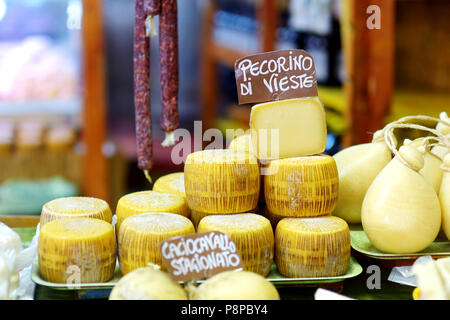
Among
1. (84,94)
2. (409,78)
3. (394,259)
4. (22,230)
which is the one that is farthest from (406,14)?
(22,230)

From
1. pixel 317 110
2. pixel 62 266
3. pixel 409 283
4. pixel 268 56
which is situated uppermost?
pixel 268 56

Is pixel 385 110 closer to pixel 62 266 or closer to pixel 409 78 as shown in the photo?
pixel 409 78

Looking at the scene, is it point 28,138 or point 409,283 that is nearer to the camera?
point 409,283

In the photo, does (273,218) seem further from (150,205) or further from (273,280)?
(150,205)

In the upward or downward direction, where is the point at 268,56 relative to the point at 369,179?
upward

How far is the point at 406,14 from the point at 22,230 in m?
2.45

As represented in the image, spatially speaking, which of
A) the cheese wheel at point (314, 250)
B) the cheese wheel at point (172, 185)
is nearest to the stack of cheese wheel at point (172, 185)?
the cheese wheel at point (172, 185)

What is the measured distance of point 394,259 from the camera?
4.48 ft

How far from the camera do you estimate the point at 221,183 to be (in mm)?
1318

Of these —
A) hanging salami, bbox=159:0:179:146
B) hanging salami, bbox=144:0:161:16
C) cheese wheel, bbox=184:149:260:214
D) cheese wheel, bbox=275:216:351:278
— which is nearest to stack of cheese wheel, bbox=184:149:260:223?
cheese wheel, bbox=184:149:260:214

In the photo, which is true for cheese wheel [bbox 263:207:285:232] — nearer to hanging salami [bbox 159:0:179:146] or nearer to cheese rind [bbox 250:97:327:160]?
cheese rind [bbox 250:97:327:160]

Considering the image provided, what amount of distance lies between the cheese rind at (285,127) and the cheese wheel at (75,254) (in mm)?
458

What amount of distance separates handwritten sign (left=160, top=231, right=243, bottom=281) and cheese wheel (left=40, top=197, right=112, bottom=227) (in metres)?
0.32

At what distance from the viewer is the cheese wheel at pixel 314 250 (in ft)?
4.10
